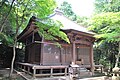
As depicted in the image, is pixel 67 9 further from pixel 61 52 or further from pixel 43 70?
pixel 43 70

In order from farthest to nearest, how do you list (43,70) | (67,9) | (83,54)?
1. (67,9)
2. (83,54)
3. (43,70)

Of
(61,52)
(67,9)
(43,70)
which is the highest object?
(67,9)

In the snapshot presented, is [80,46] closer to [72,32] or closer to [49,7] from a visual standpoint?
[72,32]

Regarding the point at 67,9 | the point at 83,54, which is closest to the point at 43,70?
the point at 83,54

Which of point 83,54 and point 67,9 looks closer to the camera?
point 83,54

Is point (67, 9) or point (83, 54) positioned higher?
point (67, 9)

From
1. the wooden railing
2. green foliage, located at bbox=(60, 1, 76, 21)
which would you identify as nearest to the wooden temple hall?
the wooden railing

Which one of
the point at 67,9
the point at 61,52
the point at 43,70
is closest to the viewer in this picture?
the point at 43,70

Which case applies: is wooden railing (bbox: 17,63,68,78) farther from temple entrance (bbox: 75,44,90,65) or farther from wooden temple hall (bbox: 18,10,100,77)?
temple entrance (bbox: 75,44,90,65)

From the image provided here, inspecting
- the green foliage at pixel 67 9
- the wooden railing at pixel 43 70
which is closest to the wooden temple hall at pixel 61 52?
the wooden railing at pixel 43 70

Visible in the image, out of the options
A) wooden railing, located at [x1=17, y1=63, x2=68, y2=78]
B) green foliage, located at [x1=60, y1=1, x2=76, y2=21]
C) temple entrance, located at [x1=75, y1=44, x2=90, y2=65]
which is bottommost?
wooden railing, located at [x1=17, y1=63, x2=68, y2=78]

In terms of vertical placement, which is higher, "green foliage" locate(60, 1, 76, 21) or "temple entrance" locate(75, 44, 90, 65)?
"green foliage" locate(60, 1, 76, 21)

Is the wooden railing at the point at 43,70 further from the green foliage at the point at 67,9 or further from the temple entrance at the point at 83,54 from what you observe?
the green foliage at the point at 67,9

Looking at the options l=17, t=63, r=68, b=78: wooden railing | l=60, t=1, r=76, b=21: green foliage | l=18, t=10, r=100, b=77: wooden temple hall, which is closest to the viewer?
l=17, t=63, r=68, b=78: wooden railing
